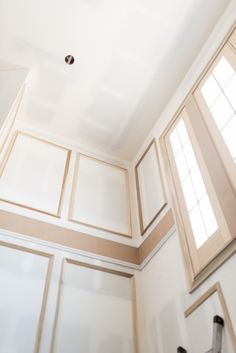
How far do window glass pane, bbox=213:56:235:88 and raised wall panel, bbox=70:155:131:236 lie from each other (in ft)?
5.71

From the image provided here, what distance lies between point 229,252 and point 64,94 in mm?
2834

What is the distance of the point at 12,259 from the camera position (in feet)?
9.78

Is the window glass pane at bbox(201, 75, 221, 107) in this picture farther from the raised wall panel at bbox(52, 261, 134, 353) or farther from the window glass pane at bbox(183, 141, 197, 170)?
the raised wall panel at bbox(52, 261, 134, 353)

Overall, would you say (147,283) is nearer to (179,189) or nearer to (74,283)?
(74,283)

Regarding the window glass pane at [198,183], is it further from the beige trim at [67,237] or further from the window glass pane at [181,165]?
the beige trim at [67,237]

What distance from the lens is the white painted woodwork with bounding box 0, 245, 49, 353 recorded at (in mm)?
2533

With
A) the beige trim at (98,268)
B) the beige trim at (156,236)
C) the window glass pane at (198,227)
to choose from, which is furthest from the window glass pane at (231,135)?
the beige trim at (98,268)

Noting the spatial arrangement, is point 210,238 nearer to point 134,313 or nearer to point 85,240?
point 134,313

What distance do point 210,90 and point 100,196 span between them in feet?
5.50

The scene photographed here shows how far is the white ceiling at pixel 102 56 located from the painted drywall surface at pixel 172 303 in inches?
76.3

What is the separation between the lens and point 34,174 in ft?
13.0

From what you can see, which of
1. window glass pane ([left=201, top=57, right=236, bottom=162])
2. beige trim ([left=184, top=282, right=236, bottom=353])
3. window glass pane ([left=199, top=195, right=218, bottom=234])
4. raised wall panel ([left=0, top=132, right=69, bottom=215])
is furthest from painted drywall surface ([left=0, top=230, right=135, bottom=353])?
window glass pane ([left=201, top=57, right=236, bottom=162])

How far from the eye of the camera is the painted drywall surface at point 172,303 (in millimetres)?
2252

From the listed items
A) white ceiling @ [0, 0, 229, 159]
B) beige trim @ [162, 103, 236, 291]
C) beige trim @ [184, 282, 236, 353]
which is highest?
white ceiling @ [0, 0, 229, 159]
